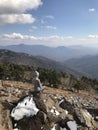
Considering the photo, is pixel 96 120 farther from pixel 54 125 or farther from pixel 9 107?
pixel 9 107

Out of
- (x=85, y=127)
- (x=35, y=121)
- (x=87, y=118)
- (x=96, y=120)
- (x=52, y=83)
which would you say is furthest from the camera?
(x=52, y=83)

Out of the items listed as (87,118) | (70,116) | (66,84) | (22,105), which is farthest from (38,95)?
(66,84)

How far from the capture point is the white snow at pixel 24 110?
23.7 metres

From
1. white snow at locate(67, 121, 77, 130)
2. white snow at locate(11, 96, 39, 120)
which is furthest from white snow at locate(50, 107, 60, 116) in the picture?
white snow at locate(11, 96, 39, 120)

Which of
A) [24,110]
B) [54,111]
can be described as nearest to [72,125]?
[54,111]

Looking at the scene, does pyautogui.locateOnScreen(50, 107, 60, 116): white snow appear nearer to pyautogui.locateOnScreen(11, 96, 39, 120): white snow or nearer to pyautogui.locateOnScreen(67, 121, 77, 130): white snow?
pyautogui.locateOnScreen(67, 121, 77, 130): white snow

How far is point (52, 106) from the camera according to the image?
90.6ft

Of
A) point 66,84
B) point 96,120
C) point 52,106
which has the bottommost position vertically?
point 66,84

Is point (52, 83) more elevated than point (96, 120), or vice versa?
point (96, 120)

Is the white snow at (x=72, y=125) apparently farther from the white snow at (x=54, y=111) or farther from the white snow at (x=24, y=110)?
the white snow at (x=24, y=110)

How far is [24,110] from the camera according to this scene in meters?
24.1

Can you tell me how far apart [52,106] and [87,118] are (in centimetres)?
376

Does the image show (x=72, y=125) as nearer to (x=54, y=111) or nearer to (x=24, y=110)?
(x=54, y=111)

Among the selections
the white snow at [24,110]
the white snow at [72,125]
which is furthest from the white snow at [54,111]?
the white snow at [24,110]
